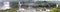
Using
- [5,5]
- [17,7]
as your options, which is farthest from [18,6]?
[5,5]

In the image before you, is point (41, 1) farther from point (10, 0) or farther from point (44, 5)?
point (10, 0)

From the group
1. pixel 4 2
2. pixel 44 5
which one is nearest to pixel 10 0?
pixel 4 2

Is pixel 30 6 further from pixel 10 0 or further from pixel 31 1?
pixel 10 0

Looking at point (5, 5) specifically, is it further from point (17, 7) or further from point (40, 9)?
point (40, 9)

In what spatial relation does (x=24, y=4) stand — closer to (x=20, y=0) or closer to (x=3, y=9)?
(x=20, y=0)

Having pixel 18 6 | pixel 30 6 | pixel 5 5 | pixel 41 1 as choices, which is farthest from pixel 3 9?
pixel 41 1

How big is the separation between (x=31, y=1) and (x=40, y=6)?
3.8 inches

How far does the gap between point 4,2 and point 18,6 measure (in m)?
0.13

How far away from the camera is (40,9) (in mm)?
741

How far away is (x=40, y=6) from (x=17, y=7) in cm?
22

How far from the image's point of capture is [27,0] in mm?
718

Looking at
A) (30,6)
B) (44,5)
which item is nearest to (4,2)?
(30,6)

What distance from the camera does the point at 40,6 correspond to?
729 millimetres

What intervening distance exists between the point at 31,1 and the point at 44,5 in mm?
A: 125
